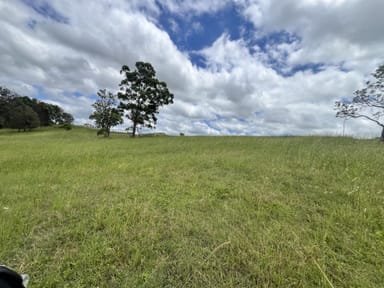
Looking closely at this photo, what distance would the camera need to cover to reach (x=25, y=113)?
4091 centimetres

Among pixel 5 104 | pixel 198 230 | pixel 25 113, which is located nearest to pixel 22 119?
pixel 25 113

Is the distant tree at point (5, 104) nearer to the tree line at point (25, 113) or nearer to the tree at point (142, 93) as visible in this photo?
the tree line at point (25, 113)

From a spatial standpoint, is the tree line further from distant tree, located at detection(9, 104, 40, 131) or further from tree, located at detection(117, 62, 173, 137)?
tree, located at detection(117, 62, 173, 137)

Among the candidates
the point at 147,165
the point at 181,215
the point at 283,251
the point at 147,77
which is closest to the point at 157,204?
the point at 181,215

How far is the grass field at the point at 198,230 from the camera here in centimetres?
199

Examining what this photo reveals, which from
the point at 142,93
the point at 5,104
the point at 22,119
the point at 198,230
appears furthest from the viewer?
the point at 5,104

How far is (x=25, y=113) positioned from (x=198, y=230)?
2140 inches

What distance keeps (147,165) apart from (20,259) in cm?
483

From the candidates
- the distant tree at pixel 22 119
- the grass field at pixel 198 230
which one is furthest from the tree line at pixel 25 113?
the grass field at pixel 198 230

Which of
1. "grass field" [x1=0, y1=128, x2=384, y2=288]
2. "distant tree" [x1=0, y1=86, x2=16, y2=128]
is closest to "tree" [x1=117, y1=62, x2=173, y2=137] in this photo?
"grass field" [x1=0, y1=128, x2=384, y2=288]

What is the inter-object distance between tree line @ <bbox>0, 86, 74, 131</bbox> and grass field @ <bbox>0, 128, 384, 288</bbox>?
48966mm

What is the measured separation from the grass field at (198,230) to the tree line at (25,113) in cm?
4897

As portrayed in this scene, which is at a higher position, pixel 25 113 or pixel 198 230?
pixel 25 113

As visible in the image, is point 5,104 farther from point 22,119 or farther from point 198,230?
point 198,230
